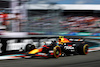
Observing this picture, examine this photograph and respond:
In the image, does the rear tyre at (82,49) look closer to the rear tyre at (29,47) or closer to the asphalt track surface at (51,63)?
the asphalt track surface at (51,63)

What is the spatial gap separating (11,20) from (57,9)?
108 inches

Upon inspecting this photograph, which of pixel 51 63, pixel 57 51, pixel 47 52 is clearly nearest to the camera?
pixel 51 63

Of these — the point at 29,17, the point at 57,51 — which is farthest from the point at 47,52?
the point at 29,17

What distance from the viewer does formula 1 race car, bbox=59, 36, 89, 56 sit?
7578 mm

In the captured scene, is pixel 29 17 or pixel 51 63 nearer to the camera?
pixel 51 63

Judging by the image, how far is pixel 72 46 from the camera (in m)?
7.74

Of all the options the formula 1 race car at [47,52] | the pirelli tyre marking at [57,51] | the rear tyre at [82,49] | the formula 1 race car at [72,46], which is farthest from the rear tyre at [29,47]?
the rear tyre at [82,49]

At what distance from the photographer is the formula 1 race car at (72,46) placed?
24.9ft

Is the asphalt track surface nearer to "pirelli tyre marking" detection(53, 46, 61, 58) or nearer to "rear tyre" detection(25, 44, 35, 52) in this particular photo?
"pirelli tyre marking" detection(53, 46, 61, 58)

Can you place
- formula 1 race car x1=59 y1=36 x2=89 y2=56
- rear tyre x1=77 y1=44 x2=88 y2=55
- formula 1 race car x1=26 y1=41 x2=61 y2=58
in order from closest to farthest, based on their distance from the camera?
formula 1 race car x1=26 y1=41 x2=61 y2=58
formula 1 race car x1=59 y1=36 x2=89 y2=56
rear tyre x1=77 y1=44 x2=88 y2=55

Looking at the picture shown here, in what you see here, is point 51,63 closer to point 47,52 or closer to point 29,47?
point 47,52

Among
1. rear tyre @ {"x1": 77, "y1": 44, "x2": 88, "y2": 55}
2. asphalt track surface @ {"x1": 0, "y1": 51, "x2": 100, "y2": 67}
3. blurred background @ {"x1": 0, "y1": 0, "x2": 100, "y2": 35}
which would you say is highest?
blurred background @ {"x1": 0, "y1": 0, "x2": 100, "y2": 35}

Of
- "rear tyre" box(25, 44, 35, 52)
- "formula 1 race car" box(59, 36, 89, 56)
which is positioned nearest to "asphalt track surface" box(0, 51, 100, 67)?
"formula 1 race car" box(59, 36, 89, 56)

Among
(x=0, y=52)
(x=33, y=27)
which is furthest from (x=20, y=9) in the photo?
(x=0, y=52)
